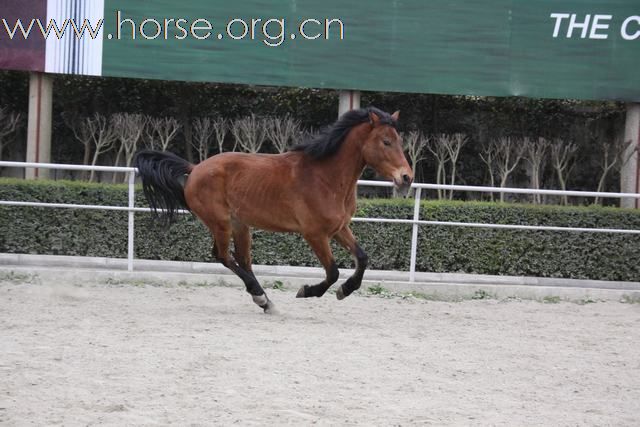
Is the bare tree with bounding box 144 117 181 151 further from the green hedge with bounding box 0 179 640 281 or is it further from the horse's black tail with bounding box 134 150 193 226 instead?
the horse's black tail with bounding box 134 150 193 226

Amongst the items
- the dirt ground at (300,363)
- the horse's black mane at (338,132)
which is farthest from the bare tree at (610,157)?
the horse's black mane at (338,132)

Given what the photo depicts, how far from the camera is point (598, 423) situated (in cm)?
463

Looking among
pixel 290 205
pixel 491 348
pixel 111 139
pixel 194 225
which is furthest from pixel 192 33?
pixel 491 348

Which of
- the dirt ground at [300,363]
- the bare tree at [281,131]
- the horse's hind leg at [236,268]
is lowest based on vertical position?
the dirt ground at [300,363]

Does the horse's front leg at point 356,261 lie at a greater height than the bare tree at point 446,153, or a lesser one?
lesser

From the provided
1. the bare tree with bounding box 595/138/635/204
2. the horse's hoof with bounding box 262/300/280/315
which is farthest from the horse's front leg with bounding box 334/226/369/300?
the bare tree with bounding box 595/138/635/204

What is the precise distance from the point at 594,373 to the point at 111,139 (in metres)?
12.5

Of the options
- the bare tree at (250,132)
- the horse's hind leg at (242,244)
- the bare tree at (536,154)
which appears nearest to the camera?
the horse's hind leg at (242,244)

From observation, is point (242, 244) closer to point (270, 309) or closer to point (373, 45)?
point (270, 309)

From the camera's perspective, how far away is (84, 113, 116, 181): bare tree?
53.5 ft

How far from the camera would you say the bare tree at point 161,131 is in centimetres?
1614

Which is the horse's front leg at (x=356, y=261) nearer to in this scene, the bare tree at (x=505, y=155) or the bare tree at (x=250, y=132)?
the bare tree at (x=250, y=132)

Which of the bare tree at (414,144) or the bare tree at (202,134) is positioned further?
the bare tree at (202,134)

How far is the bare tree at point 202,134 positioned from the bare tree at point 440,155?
424cm
